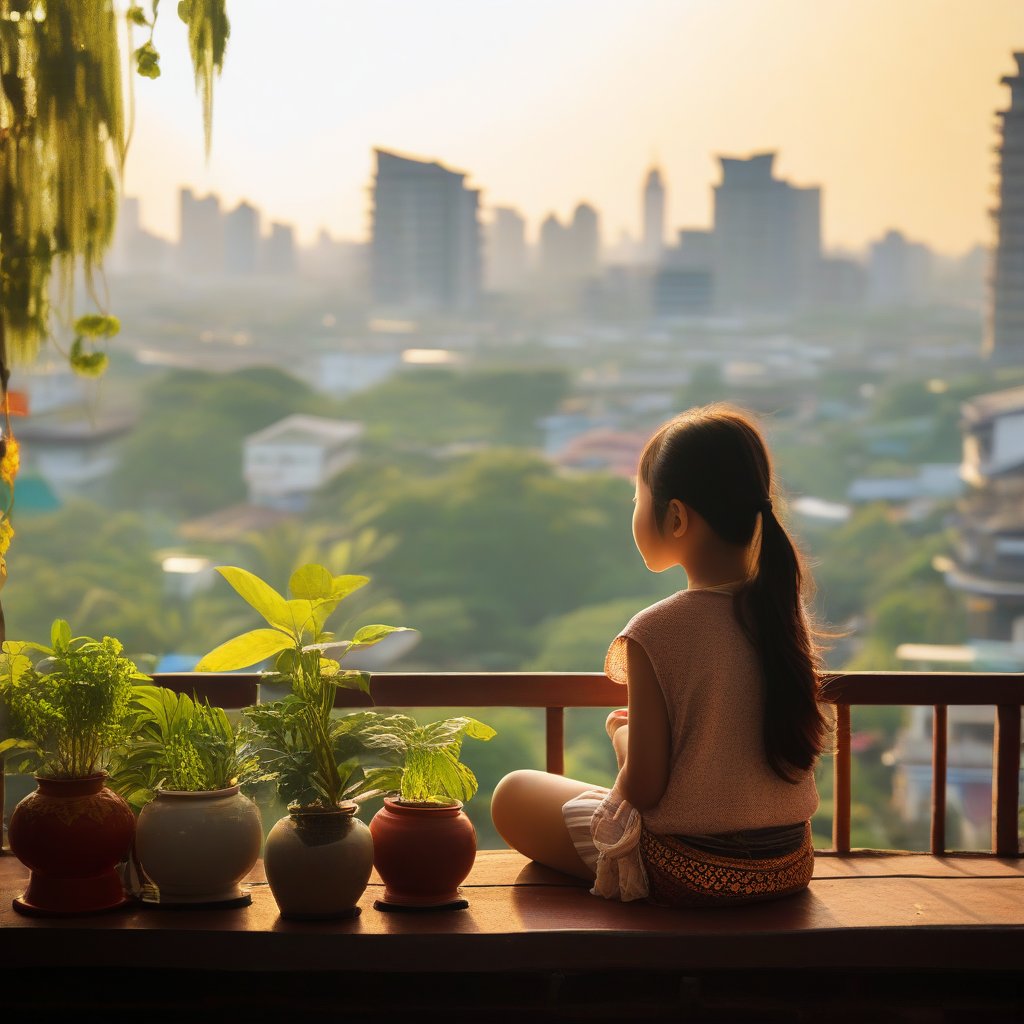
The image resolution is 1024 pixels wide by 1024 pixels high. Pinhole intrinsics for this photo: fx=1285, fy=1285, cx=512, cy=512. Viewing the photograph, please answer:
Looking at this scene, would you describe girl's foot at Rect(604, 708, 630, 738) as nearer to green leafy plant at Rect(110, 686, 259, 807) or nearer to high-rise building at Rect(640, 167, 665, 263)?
green leafy plant at Rect(110, 686, 259, 807)

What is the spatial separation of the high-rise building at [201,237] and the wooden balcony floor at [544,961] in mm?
29412

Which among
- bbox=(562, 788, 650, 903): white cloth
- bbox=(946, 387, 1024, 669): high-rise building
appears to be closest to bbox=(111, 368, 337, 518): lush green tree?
bbox=(946, 387, 1024, 669): high-rise building

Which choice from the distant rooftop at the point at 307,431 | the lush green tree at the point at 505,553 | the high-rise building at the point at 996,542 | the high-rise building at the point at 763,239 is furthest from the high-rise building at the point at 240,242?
the high-rise building at the point at 996,542

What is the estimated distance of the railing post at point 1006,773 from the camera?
2.14 meters

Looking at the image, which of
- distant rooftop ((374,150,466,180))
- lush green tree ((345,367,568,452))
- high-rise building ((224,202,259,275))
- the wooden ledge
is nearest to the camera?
the wooden ledge

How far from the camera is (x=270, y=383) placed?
2842 cm

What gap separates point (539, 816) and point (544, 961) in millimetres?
310

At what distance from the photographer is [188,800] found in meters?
1.73

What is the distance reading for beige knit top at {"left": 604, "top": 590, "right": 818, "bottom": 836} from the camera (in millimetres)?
1726

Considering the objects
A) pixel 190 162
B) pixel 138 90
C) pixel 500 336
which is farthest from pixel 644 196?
pixel 138 90

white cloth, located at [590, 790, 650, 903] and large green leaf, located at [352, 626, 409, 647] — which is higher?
large green leaf, located at [352, 626, 409, 647]

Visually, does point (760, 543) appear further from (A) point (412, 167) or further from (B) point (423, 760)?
(A) point (412, 167)

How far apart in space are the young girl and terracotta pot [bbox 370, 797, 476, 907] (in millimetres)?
197

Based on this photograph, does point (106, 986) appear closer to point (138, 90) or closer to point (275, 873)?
point (275, 873)
